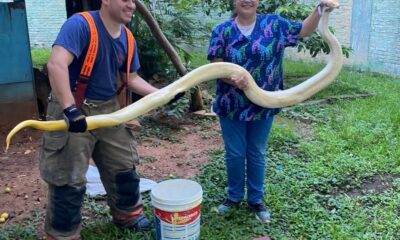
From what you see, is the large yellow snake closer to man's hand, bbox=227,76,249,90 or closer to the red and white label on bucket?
man's hand, bbox=227,76,249,90

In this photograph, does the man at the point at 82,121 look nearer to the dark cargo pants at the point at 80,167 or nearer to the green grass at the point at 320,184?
the dark cargo pants at the point at 80,167

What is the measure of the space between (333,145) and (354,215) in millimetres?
1510

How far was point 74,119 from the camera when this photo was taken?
2.37 metres

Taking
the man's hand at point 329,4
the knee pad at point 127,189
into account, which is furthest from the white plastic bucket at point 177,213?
the man's hand at point 329,4

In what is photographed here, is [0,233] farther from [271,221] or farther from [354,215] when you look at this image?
[354,215]

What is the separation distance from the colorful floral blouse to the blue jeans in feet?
0.28

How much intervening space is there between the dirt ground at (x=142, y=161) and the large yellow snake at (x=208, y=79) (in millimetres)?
1327

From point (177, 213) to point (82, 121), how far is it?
815 mm

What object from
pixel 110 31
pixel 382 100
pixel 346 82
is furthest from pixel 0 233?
pixel 346 82

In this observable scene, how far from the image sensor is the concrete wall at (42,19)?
13.5m

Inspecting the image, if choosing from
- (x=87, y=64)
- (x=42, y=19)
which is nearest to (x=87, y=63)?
(x=87, y=64)

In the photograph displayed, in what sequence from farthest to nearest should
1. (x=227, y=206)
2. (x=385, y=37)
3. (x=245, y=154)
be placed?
(x=385, y=37)
(x=227, y=206)
(x=245, y=154)

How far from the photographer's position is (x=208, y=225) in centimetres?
329

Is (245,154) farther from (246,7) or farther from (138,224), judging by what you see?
(246,7)
